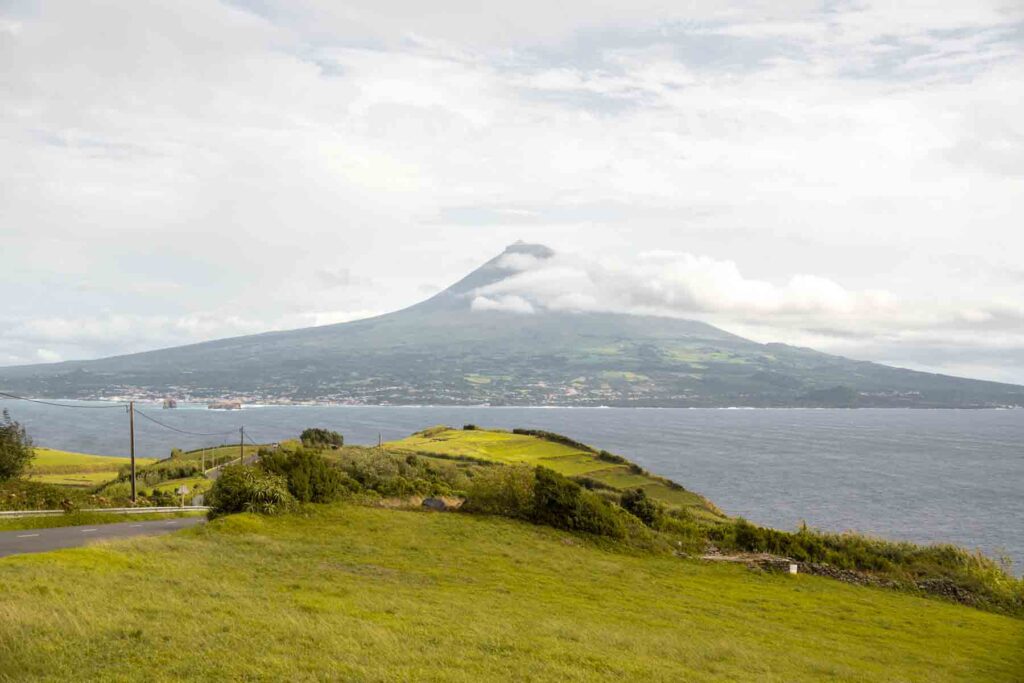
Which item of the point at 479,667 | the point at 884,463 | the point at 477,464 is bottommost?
the point at 884,463

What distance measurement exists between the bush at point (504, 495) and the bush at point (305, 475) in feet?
20.2

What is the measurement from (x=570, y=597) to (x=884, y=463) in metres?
128

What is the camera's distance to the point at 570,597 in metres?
21.8

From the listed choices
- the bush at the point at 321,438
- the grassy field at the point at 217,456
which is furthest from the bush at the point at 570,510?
the grassy field at the point at 217,456

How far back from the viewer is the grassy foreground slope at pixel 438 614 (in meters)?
12.2

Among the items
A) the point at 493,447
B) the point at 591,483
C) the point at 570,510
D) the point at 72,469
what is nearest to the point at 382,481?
the point at 570,510

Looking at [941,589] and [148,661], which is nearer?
[148,661]

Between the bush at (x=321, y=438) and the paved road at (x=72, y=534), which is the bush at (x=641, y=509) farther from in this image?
the bush at (x=321, y=438)

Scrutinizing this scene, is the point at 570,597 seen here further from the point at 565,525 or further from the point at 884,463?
the point at 884,463

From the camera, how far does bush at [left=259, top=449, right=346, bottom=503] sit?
31828mm

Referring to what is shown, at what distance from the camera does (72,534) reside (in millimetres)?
28250

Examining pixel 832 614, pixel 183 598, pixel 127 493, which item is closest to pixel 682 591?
pixel 832 614

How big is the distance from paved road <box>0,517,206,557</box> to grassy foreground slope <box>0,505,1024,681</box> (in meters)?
3.73

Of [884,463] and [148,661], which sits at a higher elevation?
[148,661]
